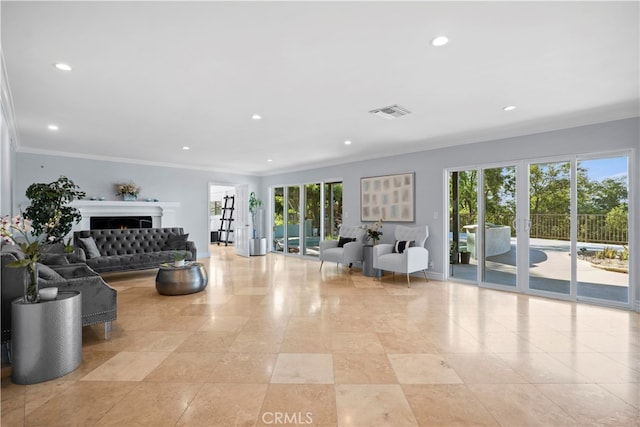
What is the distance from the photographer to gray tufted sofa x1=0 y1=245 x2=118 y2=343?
8.16 ft

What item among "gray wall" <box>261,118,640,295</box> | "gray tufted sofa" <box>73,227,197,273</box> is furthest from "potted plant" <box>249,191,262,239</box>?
"gray tufted sofa" <box>73,227,197,273</box>

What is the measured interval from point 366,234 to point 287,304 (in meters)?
2.94

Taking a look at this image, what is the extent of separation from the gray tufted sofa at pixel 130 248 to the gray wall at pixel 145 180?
55.1 inches

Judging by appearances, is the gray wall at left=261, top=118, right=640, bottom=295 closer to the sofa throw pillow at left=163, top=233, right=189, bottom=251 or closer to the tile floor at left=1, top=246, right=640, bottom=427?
the tile floor at left=1, top=246, right=640, bottom=427

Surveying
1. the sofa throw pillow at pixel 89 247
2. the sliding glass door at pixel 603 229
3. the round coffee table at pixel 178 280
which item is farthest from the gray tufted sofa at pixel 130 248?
the sliding glass door at pixel 603 229

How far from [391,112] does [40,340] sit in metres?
3.96

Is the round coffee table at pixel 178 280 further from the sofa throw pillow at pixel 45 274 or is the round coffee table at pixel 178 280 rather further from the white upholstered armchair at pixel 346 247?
the white upholstered armchair at pixel 346 247

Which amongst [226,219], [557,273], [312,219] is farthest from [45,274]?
[226,219]

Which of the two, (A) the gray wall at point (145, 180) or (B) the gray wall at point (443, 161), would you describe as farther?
(A) the gray wall at point (145, 180)

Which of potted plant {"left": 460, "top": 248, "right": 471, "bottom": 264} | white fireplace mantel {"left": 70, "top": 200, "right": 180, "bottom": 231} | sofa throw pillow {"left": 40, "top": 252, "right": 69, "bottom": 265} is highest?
white fireplace mantel {"left": 70, "top": 200, "right": 180, "bottom": 231}

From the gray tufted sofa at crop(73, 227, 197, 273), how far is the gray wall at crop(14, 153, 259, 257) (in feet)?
4.59

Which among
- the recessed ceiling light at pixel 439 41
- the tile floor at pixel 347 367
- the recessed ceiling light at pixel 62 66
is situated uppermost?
the recessed ceiling light at pixel 62 66

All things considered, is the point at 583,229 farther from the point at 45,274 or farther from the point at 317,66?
the point at 45,274

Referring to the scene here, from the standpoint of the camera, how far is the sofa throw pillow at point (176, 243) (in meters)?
6.50
